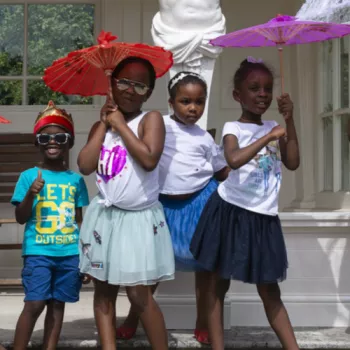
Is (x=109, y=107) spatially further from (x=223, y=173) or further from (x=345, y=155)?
(x=345, y=155)

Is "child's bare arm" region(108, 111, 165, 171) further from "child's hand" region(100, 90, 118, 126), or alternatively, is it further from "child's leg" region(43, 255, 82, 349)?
"child's leg" region(43, 255, 82, 349)

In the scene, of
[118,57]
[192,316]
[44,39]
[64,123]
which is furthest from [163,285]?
[44,39]

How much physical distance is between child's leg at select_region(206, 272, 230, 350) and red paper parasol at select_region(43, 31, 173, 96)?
1056 millimetres

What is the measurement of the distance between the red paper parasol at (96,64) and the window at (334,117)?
1.80 meters

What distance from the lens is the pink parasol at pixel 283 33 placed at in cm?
390

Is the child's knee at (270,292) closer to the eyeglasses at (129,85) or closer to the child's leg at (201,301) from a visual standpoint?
the child's leg at (201,301)

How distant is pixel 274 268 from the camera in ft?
12.7

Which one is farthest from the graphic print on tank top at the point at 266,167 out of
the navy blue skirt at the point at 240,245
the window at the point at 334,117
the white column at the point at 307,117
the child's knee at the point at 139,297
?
the white column at the point at 307,117

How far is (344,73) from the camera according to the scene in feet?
18.1

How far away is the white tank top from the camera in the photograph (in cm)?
373

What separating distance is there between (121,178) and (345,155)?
218cm

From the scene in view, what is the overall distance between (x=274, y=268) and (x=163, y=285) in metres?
0.92

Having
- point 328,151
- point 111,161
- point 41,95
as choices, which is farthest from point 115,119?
point 41,95

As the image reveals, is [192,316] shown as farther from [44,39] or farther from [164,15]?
[44,39]
